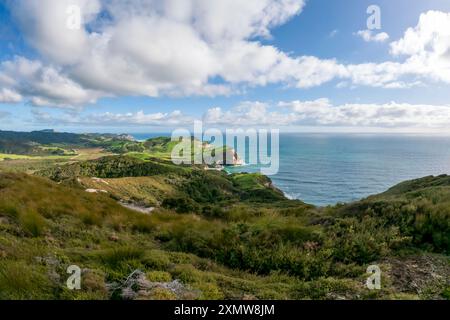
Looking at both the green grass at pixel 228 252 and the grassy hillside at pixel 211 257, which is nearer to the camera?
the grassy hillside at pixel 211 257

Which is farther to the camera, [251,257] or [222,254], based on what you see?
[222,254]

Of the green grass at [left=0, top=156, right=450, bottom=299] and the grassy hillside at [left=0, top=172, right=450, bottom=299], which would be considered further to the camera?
the green grass at [left=0, top=156, right=450, bottom=299]

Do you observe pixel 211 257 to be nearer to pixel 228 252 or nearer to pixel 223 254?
pixel 223 254

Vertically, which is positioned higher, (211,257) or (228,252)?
(228,252)

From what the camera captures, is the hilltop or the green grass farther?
the green grass

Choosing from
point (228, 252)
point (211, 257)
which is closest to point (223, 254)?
point (228, 252)

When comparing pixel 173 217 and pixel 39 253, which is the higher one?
pixel 39 253

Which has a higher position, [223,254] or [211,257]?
[223,254]

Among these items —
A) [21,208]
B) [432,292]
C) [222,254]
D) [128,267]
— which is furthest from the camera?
[21,208]
